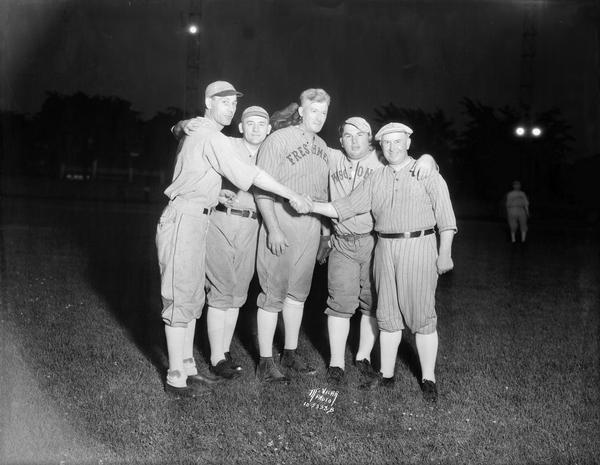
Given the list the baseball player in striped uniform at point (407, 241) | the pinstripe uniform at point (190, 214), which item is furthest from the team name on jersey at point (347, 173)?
the pinstripe uniform at point (190, 214)

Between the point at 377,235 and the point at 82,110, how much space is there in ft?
170

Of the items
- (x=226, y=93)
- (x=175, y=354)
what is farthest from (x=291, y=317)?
(x=226, y=93)

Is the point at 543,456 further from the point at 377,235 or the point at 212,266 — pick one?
the point at 212,266

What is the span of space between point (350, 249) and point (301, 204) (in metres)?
0.71

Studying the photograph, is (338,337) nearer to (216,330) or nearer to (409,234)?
(216,330)

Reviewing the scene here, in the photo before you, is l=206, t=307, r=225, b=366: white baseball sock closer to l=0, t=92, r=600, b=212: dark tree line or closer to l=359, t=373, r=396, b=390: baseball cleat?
l=359, t=373, r=396, b=390: baseball cleat

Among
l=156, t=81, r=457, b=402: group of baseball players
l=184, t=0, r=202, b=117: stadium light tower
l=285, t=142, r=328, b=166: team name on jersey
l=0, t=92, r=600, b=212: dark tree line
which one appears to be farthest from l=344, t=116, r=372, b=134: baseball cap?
l=0, t=92, r=600, b=212: dark tree line

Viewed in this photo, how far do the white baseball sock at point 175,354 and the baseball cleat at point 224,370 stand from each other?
0.48 metres

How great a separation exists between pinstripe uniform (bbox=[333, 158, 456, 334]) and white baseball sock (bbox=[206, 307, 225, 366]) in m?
1.31

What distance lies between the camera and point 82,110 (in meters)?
52.3

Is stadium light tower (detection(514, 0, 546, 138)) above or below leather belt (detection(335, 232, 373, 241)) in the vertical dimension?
above

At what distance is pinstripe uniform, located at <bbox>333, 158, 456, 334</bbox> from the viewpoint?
4562 millimetres

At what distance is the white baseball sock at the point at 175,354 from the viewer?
4.50m

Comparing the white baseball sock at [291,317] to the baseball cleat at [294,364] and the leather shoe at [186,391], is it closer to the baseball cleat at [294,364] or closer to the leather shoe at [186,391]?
the baseball cleat at [294,364]
